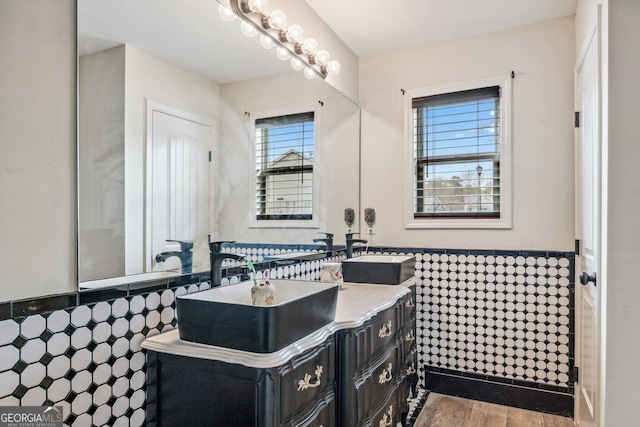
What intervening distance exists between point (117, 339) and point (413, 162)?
7.53 feet

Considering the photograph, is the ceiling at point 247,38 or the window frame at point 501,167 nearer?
the ceiling at point 247,38

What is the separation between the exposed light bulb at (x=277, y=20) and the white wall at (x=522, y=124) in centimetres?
120

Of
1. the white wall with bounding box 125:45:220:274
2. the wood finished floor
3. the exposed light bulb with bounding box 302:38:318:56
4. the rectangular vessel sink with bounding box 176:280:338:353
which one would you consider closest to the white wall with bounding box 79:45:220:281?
the white wall with bounding box 125:45:220:274

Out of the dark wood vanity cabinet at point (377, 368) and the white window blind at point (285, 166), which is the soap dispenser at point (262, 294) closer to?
the dark wood vanity cabinet at point (377, 368)

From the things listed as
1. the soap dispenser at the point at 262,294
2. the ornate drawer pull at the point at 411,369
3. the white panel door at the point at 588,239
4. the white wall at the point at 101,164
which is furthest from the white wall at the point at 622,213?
the white wall at the point at 101,164

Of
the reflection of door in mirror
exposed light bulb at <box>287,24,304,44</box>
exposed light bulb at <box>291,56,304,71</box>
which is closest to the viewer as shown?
the reflection of door in mirror

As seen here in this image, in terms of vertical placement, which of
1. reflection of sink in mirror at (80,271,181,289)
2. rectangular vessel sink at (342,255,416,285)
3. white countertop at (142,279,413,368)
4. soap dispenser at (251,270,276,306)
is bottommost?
white countertop at (142,279,413,368)

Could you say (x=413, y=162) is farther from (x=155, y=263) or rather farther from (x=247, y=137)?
(x=155, y=263)

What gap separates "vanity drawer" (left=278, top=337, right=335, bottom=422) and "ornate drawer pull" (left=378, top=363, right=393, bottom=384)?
0.43m

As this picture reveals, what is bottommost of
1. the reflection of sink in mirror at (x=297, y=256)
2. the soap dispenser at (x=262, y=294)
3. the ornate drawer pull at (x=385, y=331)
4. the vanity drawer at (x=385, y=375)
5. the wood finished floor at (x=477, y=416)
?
the wood finished floor at (x=477, y=416)

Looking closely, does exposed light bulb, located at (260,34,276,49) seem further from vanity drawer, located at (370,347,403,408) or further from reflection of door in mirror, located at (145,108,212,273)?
vanity drawer, located at (370,347,403,408)

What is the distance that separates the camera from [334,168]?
2.74m

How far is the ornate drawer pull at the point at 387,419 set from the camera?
182cm

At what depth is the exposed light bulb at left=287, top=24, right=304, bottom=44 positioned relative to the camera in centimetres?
215
